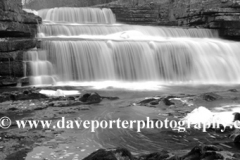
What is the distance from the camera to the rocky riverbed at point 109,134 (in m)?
4.51

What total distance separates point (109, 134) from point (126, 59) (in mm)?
9391

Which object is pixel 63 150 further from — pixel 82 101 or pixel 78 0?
pixel 78 0

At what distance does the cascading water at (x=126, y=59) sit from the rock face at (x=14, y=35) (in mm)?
603

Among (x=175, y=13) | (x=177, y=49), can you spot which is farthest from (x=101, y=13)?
(x=177, y=49)

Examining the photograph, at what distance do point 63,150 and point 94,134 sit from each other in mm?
1103

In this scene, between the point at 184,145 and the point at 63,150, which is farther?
the point at 184,145

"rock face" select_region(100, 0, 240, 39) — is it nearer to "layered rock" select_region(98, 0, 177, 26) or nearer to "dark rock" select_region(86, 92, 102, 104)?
"layered rock" select_region(98, 0, 177, 26)

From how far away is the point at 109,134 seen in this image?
592 centimetres

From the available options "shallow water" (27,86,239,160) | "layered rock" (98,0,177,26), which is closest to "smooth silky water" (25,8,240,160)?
"shallow water" (27,86,239,160)

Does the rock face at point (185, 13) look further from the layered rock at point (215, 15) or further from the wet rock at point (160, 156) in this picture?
the wet rock at point (160, 156)

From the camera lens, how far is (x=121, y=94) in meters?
10.9

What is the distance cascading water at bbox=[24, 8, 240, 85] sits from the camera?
45.9ft

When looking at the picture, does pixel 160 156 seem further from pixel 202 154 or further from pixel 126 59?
pixel 126 59

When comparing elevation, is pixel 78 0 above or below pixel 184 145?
above
